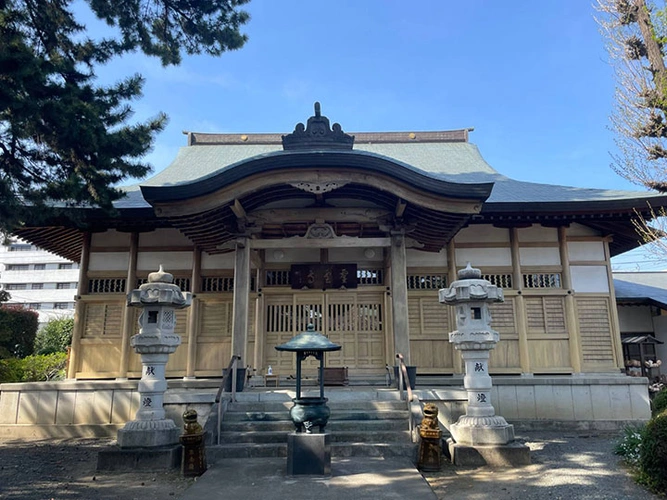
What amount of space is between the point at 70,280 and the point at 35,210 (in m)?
51.0

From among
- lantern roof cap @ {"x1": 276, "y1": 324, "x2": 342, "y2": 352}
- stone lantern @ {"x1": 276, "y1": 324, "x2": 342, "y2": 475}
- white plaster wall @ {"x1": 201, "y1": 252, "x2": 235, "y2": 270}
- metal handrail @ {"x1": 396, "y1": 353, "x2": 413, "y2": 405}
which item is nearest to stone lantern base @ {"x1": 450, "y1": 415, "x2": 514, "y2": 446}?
metal handrail @ {"x1": 396, "y1": 353, "x2": 413, "y2": 405}

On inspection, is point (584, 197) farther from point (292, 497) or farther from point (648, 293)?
point (292, 497)

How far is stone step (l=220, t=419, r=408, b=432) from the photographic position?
7.48 meters

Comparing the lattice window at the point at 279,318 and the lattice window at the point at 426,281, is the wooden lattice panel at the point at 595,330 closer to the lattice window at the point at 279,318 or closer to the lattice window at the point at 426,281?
the lattice window at the point at 426,281

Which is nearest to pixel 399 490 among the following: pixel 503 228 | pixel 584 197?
pixel 503 228

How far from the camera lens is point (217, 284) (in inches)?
446

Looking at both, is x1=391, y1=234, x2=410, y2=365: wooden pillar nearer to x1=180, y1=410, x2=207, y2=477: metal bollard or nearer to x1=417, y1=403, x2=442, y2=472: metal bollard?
x1=417, y1=403, x2=442, y2=472: metal bollard

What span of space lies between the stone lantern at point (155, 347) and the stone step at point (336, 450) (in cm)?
80

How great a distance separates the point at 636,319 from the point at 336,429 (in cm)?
1261

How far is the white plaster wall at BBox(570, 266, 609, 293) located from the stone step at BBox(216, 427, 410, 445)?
6.39 metres

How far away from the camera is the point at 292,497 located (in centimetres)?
518

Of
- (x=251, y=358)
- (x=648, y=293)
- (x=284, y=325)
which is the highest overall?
(x=648, y=293)

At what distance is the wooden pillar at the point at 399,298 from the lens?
878 centimetres

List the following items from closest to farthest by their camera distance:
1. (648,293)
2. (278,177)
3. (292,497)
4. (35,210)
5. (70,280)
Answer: (292,497) < (35,210) < (278,177) < (648,293) < (70,280)
